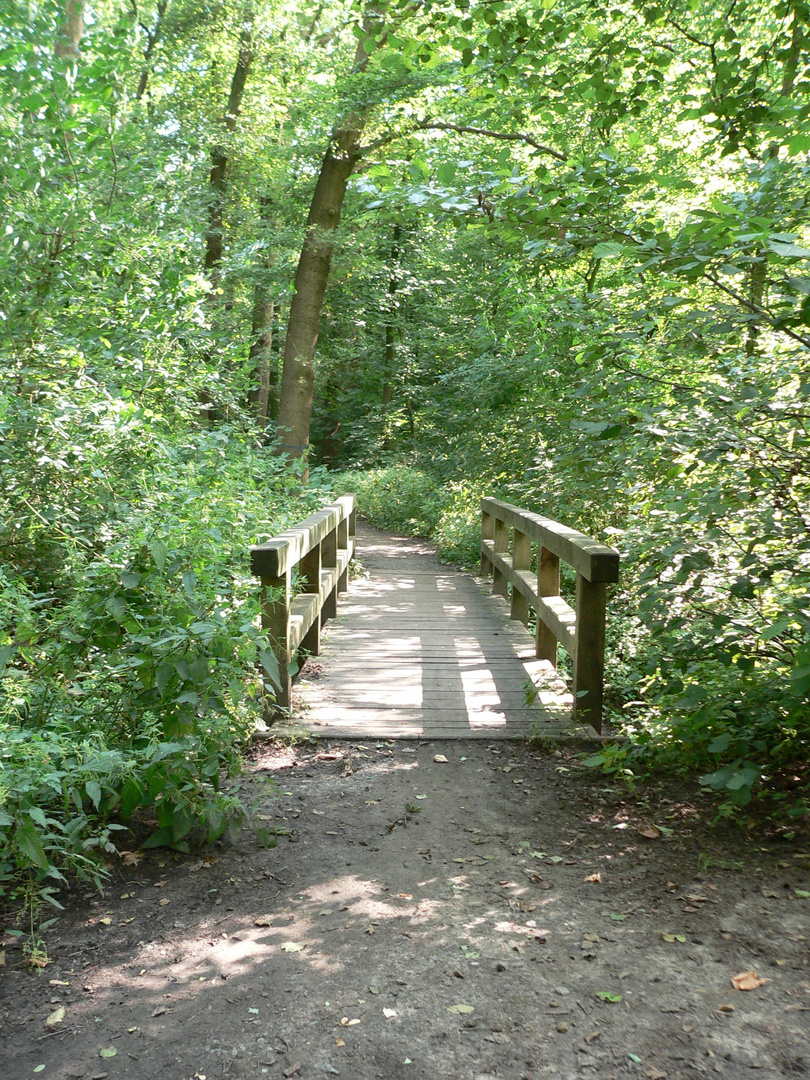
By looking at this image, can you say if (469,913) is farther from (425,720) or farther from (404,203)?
(404,203)

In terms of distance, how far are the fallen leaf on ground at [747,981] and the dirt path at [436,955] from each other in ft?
0.06

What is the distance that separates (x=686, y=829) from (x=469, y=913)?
1.15 metres

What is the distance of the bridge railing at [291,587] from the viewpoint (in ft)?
15.4

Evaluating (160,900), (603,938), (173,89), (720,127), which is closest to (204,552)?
(160,900)

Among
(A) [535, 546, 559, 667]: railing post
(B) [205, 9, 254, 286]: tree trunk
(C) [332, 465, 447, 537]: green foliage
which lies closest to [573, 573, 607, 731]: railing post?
(A) [535, 546, 559, 667]: railing post

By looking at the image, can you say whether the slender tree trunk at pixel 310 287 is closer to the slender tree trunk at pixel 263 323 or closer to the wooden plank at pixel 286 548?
the slender tree trunk at pixel 263 323

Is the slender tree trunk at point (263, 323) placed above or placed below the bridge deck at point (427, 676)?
above

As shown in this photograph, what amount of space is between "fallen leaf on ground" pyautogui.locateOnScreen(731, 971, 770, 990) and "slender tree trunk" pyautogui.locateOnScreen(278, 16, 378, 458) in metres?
10.3

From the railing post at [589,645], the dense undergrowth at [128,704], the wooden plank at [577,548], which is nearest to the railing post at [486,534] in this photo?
the wooden plank at [577,548]

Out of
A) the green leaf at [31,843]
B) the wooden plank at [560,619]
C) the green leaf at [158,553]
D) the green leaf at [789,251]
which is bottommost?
the green leaf at [31,843]

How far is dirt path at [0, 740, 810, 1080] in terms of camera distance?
2367mm

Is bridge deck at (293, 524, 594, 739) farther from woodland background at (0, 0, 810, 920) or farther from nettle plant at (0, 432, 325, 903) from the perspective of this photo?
nettle plant at (0, 432, 325, 903)

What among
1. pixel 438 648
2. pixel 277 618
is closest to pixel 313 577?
pixel 438 648

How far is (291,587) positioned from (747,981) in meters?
3.83
